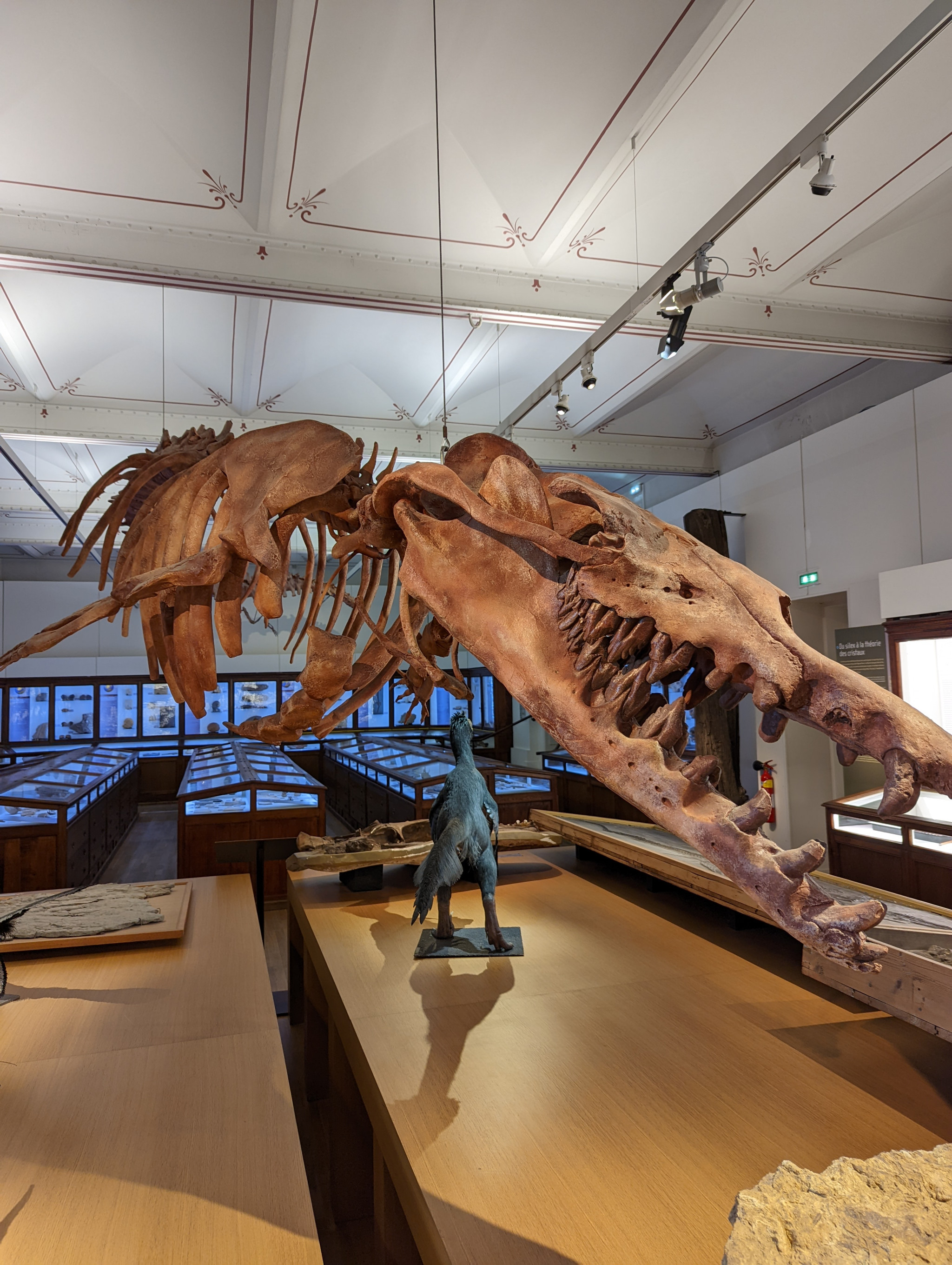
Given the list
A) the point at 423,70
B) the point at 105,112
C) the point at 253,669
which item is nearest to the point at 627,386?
the point at 423,70

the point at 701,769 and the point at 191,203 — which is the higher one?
the point at 191,203

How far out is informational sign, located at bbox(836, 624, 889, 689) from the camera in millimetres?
6719

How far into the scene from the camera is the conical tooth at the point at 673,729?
118cm

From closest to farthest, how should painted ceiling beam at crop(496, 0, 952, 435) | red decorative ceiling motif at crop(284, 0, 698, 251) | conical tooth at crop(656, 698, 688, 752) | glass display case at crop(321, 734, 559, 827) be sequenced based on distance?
conical tooth at crop(656, 698, 688, 752)
painted ceiling beam at crop(496, 0, 952, 435)
red decorative ceiling motif at crop(284, 0, 698, 251)
glass display case at crop(321, 734, 559, 827)

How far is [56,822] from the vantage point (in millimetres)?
6660

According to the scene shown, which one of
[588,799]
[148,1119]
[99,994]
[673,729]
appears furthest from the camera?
[588,799]

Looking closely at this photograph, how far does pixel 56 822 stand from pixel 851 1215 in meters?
6.80

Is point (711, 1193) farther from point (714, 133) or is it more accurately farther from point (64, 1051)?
point (714, 133)

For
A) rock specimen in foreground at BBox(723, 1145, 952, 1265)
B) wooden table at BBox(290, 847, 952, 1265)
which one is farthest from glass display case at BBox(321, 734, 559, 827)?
rock specimen in foreground at BBox(723, 1145, 952, 1265)

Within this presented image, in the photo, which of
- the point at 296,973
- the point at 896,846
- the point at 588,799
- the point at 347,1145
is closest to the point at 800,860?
the point at 347,1145

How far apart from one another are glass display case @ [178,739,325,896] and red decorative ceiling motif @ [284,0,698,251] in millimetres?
4530

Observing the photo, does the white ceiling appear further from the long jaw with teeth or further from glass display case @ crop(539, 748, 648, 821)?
glass display case @ crop(539, 748, 648, 821)

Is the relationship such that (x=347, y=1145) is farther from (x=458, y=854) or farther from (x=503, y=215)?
(x=503, y=215)

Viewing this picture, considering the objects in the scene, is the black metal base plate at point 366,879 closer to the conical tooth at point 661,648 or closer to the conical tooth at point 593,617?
the conical tooth at point 593,617
